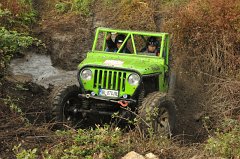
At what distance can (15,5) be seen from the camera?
12.8 metres

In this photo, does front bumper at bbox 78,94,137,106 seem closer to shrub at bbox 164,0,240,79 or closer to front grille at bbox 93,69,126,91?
front grille at bbox 93,69,126,91

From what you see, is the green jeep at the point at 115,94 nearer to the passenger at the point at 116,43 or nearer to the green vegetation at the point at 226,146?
the passenger at the point at 116,43

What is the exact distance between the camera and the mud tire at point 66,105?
8.05 metres

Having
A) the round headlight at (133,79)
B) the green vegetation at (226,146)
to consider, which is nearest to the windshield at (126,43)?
the round headlight at (133,79)

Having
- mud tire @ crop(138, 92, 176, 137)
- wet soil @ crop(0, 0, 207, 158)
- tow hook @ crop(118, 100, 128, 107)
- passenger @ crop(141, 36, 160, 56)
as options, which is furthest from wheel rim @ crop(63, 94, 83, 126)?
passenger @ crop(141, 36, 160, 56)

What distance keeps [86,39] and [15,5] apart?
2.03 metres

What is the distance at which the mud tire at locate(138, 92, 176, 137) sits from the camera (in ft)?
23.9

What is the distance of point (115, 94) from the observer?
792 cm

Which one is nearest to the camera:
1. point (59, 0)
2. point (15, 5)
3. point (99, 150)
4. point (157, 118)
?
point (99, 150)

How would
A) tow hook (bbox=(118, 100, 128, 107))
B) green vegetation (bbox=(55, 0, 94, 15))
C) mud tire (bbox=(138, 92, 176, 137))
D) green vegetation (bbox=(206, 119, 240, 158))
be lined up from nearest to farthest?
green vegetation (bbox=(206, 119, 240, 158)) → mud tire (bbox=(138, 92, 176, 137)) → tow hook (bbox=(118, 100, 128, 107)) → green vegetation (bbox=(55, 0, 94, 15))

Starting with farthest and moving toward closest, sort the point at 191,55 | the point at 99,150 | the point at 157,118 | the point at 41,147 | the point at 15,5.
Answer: the point at 15,5 → the point at 191,55 → the point at 157,118 → the point at 41,147 → the point at 99,150

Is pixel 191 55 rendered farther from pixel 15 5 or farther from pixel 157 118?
pixel 15 5


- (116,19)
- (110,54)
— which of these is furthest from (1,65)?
(116,19)

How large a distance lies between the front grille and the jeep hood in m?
0.11
